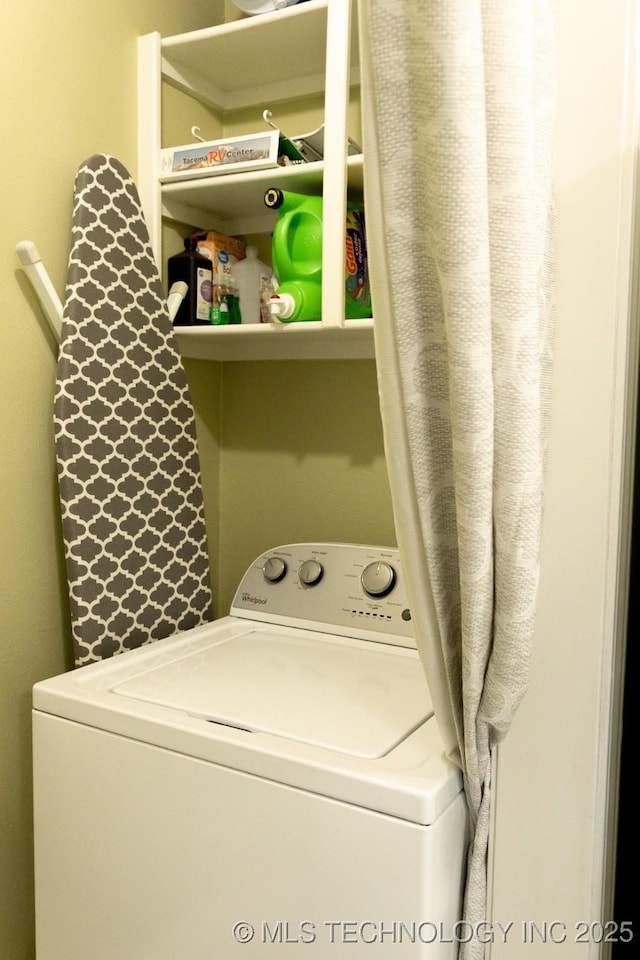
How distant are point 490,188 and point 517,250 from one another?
0.06 m

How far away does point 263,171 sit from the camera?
1421 millimetres

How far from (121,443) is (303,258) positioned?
0.50 metres

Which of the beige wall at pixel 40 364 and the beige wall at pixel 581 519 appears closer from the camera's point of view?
the beige wall at pixel 581 519

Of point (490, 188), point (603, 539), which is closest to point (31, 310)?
point (490, 188)

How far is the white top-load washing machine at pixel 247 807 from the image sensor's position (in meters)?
0.87

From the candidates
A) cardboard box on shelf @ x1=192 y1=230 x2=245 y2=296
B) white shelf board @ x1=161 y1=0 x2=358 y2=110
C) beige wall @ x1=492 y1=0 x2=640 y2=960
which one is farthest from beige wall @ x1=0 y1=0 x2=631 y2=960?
cardboard box on shelf @ x1=192 y1=230 x2=245 y2=296

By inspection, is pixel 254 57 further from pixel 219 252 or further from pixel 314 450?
pixel 314 450

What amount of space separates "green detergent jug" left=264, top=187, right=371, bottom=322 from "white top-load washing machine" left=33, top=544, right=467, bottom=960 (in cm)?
60

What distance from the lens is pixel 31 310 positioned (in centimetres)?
134

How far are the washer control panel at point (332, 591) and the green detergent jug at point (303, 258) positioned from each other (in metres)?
0.47

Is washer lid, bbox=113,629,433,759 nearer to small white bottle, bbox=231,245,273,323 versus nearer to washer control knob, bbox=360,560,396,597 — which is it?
washer control knob, bbox=360,560,396,597

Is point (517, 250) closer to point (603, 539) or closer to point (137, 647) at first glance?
point (603, 539)

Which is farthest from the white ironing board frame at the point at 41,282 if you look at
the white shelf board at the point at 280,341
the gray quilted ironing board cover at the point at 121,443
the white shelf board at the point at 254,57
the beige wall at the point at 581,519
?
the beige wall at the point at 581,519

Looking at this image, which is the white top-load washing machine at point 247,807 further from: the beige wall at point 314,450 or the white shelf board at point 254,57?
the white shelf board at point 254,57
